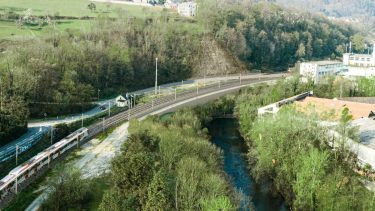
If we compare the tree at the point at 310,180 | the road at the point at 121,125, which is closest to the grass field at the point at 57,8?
the road at the point at 121,125

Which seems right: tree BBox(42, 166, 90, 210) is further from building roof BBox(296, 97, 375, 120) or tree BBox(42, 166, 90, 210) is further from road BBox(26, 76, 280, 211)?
building roof BBox(296, 97, 375, 120)

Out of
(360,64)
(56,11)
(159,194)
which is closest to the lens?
(159,194)

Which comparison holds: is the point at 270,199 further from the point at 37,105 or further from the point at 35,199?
the point at 37,105

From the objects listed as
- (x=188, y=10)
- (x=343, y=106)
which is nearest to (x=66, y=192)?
(x=343, y=106)

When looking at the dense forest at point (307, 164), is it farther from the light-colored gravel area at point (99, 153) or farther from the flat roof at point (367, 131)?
the light-colored gravel area at point (99, 153)

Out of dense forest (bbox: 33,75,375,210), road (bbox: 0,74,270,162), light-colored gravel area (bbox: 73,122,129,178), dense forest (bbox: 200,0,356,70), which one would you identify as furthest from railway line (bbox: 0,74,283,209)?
dense forest (bbox: 200,0,356,70)

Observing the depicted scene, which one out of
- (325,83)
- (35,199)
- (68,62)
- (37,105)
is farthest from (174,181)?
(325,83)

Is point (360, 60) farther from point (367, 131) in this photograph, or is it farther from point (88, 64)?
point (88, 64)
